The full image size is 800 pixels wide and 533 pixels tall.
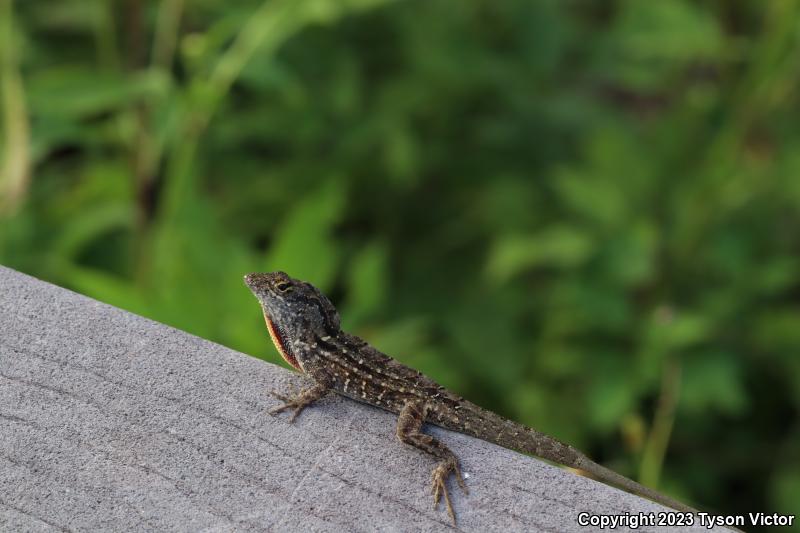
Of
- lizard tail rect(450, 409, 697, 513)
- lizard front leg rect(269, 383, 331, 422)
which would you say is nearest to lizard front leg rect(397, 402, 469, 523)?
lizard front leg rect(269, 383, 331, 422)

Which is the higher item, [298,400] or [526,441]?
[526,441]

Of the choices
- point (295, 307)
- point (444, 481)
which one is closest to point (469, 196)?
point (295, 307)

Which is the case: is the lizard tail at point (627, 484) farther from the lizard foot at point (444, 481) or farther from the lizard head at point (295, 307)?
the lizard head at point (295, 307)

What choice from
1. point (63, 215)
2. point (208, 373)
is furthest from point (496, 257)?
point (208, 373)

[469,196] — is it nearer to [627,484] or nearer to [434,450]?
[627,484]

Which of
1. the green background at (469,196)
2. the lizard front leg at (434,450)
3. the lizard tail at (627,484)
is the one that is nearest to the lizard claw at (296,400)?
the lizard front leg at (434,450)

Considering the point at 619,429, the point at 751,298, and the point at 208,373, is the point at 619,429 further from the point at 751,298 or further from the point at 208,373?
the point at 208,373
